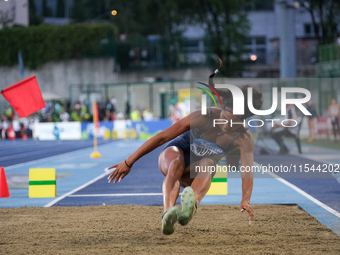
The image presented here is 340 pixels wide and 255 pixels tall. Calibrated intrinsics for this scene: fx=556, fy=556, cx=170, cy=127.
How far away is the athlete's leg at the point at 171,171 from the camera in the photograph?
572 cm

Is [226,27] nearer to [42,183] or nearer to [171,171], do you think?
[42,183]

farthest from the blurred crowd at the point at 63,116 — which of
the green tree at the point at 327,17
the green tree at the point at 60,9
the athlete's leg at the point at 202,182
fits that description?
the green tree at the point at 60,9

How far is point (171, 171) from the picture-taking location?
19.2 feet

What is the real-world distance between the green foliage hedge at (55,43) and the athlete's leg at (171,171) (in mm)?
41630

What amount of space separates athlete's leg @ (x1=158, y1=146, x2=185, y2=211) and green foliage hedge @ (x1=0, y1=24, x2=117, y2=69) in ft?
137

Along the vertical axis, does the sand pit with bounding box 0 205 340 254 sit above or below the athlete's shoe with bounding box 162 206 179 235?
below

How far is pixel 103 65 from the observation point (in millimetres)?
46344

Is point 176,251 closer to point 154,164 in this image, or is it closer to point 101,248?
point 101,248

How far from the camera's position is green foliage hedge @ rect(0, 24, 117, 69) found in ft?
156

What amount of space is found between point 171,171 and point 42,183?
5.13 metres

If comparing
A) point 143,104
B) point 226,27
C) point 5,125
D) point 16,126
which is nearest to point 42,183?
point 16,126

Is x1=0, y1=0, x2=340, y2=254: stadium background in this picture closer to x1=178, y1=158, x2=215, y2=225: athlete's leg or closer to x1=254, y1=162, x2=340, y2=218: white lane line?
x1=254, y1=162, x2=340, y2=218: white lane line

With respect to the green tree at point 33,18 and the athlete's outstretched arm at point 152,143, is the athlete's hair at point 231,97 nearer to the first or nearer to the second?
the athlete's outstretched arm at point 152,143

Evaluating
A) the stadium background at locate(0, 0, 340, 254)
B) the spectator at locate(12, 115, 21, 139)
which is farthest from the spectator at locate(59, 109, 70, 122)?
the spectator at locate(12, 115, 21, 139)
